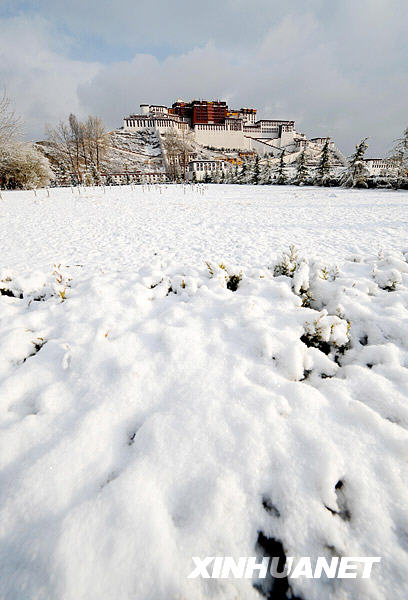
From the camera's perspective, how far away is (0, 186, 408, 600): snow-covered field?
1.18 metres

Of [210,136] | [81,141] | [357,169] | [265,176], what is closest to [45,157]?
[81,141]

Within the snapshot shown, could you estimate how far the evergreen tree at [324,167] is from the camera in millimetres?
28750

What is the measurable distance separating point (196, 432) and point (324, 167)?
3586 centimetres

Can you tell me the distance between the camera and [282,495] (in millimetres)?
1408

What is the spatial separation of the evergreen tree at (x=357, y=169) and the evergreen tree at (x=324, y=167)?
2.49m

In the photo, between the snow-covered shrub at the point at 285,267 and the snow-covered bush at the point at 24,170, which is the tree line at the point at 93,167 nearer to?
the snow-covered bush at the point at 24,170

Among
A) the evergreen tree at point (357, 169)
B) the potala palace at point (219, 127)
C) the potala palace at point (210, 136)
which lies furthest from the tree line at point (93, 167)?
the potala palace at point (219, 127)

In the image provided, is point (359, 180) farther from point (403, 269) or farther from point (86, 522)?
point (86, 522)

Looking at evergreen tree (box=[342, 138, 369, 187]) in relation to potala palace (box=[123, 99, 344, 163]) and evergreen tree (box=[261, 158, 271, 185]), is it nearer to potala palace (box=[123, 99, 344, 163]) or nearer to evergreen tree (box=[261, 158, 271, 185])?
evergreen tree (box=[261, 158, 271, 185])

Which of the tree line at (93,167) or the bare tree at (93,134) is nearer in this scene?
the tree line at (93,167)

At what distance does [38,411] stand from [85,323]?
3.63 ft

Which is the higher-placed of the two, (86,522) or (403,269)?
(403,269)

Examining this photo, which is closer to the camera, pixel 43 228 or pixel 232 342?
pixel 232 342

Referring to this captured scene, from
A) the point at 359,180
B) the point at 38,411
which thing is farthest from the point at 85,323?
the point at 359,180
